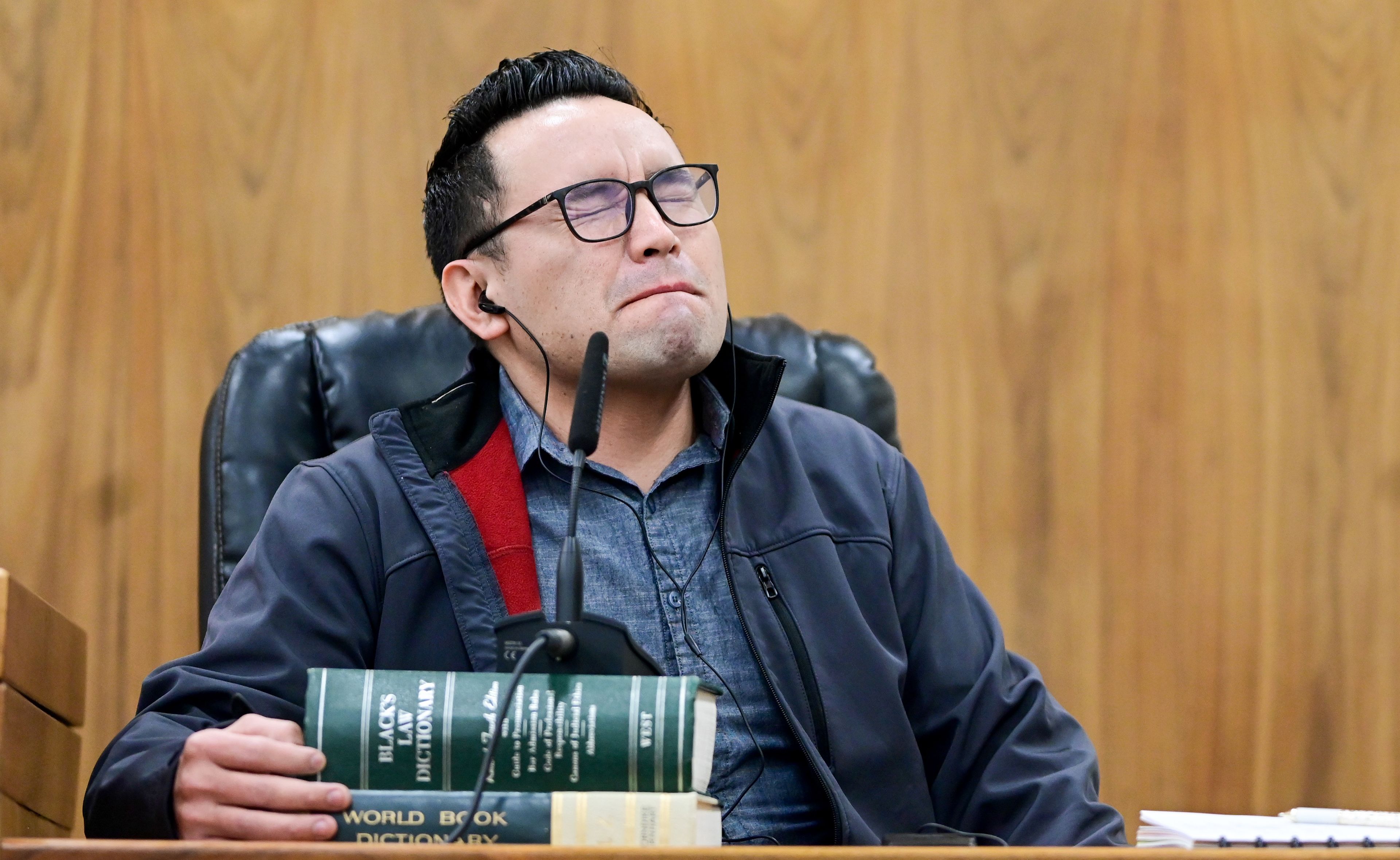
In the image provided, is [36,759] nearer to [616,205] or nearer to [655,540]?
[655,540]

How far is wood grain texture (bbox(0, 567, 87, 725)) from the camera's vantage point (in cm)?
91

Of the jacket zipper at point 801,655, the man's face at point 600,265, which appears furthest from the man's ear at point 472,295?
the jacket zipper at point 801,655

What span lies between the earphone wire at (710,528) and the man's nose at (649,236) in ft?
0.36

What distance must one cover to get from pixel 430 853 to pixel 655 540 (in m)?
0.68

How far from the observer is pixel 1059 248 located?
83.2 inches

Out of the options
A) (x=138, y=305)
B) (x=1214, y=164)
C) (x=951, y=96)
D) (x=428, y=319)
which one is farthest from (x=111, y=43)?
(x=1214, y=164)

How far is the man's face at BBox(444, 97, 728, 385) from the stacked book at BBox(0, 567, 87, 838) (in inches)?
22.2

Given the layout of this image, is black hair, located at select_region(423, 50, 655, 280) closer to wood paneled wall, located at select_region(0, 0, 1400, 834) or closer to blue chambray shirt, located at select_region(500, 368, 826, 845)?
blue chambray shirt, located at select_region(500, 368, 826, 845)

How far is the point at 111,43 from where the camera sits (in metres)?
2.01

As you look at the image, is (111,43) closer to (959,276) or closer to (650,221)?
(650,221)

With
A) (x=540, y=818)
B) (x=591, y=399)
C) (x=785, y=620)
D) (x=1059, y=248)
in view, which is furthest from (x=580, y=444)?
(x=1059, y=248)

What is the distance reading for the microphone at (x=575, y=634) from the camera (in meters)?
0.90

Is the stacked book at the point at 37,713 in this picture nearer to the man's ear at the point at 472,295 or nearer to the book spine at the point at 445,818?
the book spine at the point at 445,818

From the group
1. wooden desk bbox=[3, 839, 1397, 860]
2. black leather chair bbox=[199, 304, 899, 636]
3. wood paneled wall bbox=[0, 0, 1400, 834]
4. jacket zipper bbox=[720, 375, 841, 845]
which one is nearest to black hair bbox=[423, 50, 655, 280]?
black leather chair bbox=[199, 304, 899, 636]
